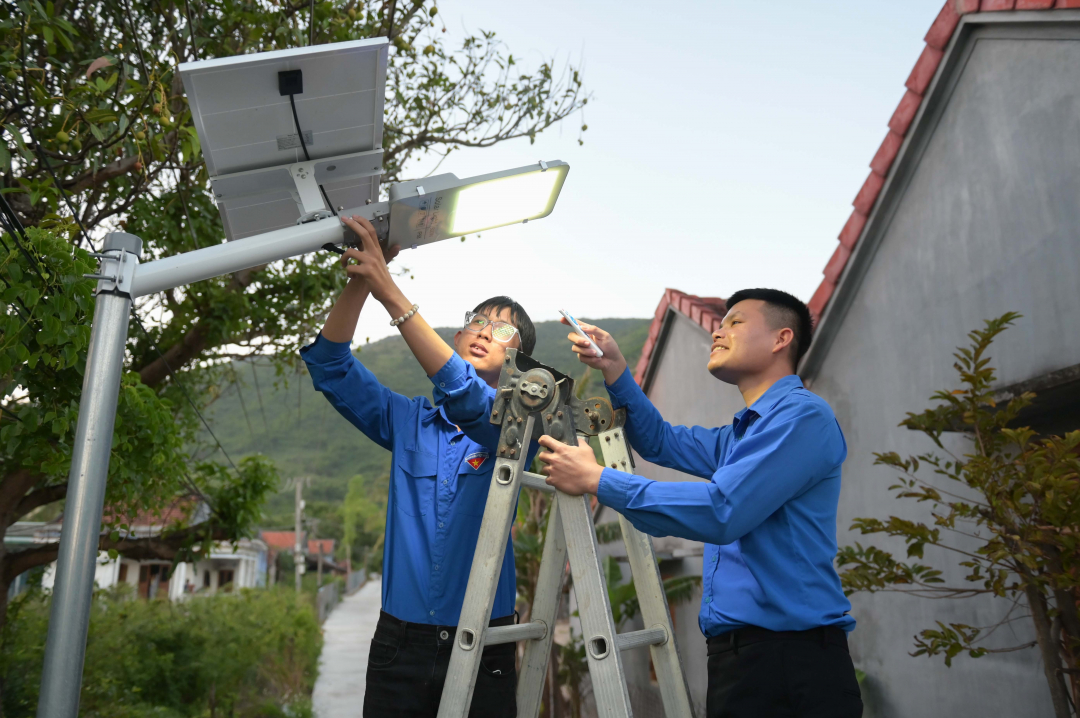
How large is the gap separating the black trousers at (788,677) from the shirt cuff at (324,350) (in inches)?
65.8

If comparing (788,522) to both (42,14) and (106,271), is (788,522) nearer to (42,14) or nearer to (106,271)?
(106,271)

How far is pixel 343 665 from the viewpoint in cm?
2686

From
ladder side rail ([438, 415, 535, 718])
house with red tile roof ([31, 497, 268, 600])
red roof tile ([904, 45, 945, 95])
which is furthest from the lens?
house with red tile roof ([31, 497, 268, 600])

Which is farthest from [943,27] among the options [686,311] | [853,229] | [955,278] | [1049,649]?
[1049,649]

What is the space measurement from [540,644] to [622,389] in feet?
3.30

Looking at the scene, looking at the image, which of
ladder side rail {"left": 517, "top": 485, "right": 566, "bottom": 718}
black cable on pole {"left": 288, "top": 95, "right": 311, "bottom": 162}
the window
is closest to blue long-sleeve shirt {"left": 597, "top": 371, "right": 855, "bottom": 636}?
ladder side rail {"left": 517, "top": 485, "right": 566, "bottom": 718}

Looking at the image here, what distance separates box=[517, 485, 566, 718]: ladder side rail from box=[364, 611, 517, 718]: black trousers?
7 centimetres

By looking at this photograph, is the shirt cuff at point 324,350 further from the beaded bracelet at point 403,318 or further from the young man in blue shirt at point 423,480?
the beaded bracelet at point 403,318

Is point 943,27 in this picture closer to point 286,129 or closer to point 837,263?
point 837,263

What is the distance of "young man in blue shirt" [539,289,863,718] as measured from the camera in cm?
213

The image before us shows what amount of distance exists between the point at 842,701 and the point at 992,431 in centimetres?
314

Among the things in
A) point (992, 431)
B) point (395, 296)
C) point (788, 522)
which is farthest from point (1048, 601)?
point (395, 296)

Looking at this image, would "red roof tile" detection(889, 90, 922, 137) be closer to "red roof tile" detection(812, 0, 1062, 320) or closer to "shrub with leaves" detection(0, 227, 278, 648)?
"red roof tile" detection(812, 0, 1062, 320)

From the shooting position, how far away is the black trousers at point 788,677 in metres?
2.12
